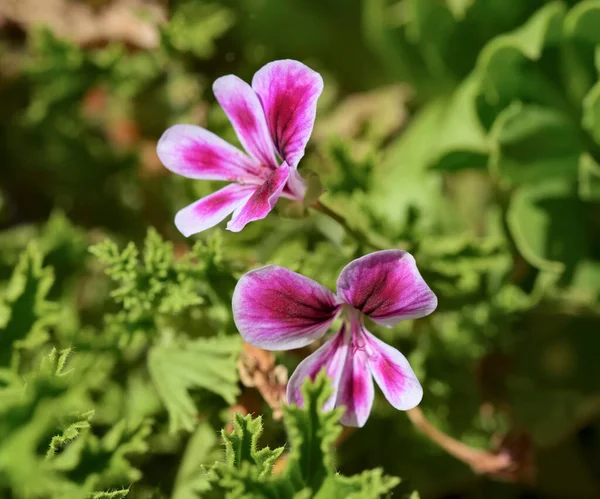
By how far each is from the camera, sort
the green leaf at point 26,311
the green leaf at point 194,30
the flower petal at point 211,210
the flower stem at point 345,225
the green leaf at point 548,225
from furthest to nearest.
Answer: the green leaf at point 194,30, the green leaf at point 548,225, the green leaf at point 26,311, the flower stem at point 345,225, the flower petal at point 211,210

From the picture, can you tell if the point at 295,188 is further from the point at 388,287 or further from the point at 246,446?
the point at 246,446

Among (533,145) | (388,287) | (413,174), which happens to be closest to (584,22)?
(533,145)

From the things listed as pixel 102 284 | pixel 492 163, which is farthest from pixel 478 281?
pixel 102 284

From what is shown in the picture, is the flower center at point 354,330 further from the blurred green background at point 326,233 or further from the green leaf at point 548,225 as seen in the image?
→ the green leaf at point 548,225

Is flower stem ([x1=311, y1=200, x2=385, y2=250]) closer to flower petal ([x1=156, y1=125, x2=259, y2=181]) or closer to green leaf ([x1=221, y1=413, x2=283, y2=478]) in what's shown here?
flower petal ([x1=156, y1=125, x2=259, y2=181])

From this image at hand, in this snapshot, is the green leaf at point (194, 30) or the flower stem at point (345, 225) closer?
the flower stem at point (345, 225)

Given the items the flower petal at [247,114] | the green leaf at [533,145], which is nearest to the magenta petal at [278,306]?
the flower petal at [247,114]

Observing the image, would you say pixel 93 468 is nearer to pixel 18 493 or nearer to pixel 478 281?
pixel 18 493
